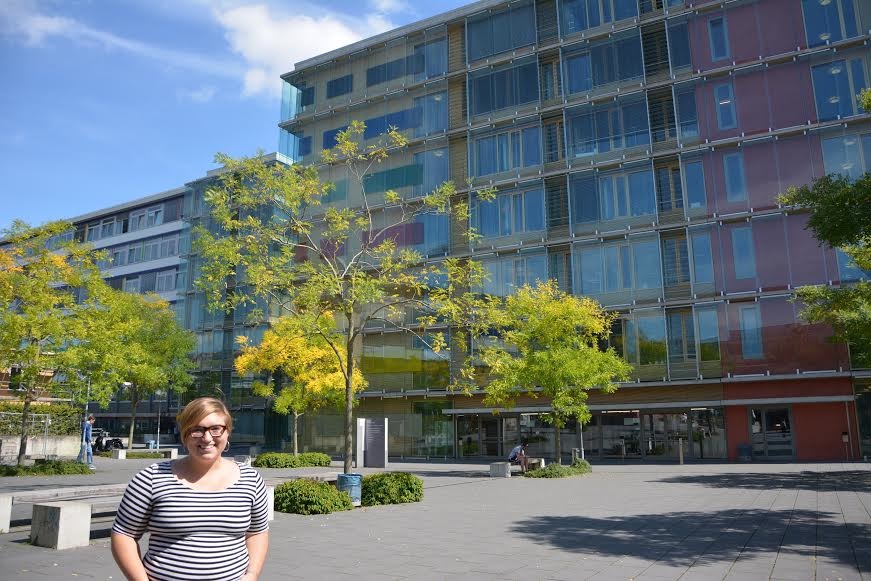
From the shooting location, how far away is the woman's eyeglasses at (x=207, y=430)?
11.2 ft

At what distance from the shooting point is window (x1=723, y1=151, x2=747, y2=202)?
3303 cm

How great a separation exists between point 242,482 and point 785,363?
3217cm

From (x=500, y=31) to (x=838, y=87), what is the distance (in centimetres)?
1835

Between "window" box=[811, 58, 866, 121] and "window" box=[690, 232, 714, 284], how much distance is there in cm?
749

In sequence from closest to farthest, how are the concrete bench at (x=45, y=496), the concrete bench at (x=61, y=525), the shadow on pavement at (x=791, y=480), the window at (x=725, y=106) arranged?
the concrete bench at (x=61, y=525) → the concrete bench at (x=45, y=496) → the shadow on pavement at (x=791, y=480) → the window at (x=725, y=106)

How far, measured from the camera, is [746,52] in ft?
111

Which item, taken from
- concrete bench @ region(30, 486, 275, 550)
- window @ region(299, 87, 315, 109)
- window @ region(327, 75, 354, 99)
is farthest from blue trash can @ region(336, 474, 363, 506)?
window @ region(299, 87, 315, 109)

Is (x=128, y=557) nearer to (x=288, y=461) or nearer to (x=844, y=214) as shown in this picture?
(x=844, y=214)

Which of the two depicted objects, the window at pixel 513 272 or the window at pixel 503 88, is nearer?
the window at pixel 513 272

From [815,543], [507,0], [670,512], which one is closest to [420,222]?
[507,0]

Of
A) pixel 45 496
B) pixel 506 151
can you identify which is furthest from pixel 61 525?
pixel 506 151

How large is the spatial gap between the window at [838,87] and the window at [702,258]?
749cm

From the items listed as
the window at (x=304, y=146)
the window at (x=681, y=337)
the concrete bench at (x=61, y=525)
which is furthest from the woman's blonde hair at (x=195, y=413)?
the window at (x=304, y=146)

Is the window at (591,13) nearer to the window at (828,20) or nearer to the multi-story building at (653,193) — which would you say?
the multi-story building at (653,193)
